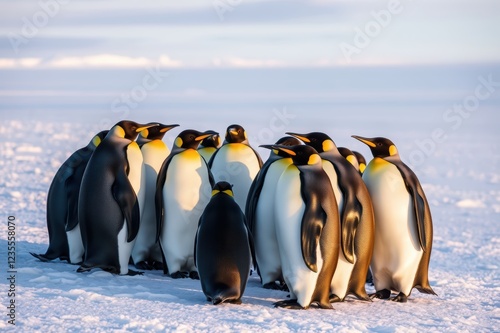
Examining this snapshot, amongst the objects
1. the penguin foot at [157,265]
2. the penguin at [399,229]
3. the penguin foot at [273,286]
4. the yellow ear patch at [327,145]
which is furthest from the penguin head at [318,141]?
the penguin foot at [157,265]

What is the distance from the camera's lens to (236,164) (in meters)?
6.49

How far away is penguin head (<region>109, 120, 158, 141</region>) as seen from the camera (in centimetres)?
612

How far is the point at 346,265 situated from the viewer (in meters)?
5.27

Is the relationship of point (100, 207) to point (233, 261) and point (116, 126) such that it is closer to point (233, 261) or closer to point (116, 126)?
point (116, 126)

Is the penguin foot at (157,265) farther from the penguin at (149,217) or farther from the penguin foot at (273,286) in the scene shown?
the penguin foot at (273,286)

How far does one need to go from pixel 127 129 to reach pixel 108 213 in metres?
0.75

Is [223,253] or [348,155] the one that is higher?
[348,155]

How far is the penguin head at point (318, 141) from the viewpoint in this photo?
18.4 feet

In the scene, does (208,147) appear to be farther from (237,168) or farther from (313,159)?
(313,159)

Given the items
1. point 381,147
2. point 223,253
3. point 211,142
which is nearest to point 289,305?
point 223,253

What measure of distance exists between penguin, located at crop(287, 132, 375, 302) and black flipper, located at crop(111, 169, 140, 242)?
4.90 ft

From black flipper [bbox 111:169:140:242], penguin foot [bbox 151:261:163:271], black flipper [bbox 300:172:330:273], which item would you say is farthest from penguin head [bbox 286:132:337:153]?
penguin foot [bbox 151:261:163:271]

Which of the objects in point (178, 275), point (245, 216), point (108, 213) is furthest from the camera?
point (178, 275)

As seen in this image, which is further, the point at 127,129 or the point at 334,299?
the point at 127,129
